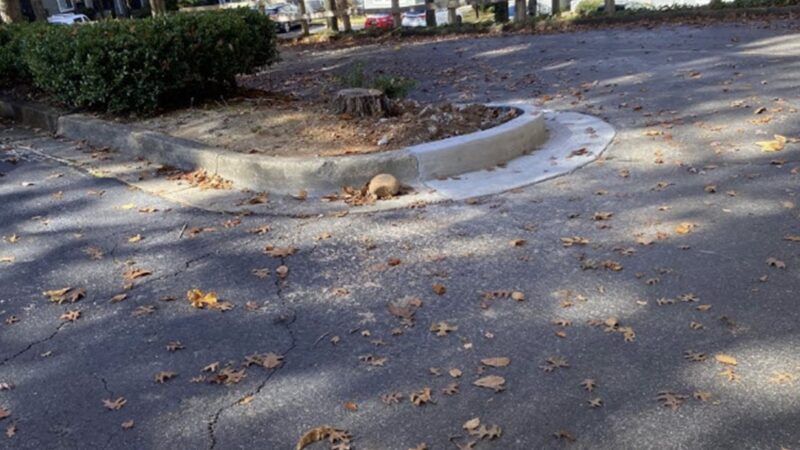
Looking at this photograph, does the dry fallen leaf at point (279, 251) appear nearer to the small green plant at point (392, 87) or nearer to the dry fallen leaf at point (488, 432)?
the dry fallen leaf at point (488, 432)

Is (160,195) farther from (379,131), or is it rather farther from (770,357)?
(770,357)

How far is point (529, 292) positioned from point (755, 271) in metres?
1.29

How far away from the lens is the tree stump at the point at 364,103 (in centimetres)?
739

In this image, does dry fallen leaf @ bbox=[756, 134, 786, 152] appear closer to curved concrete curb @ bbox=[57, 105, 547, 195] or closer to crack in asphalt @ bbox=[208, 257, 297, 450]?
curved concrete curb @ bbox=[57, 105, 547, 195]

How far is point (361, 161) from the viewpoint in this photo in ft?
19.5

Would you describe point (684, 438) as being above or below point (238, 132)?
below

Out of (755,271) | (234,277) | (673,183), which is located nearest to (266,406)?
(234,277)

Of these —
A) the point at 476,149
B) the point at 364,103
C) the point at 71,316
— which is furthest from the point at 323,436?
the point at 364,103

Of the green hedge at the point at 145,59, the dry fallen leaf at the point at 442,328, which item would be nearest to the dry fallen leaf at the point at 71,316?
the dry fallen leaf at the point at 442,328

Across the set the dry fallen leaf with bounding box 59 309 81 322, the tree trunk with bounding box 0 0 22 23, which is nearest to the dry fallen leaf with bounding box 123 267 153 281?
the dry fallen leaf with bounding box 59 309 81 322

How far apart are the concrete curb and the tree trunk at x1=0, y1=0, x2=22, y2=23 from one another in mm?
9050

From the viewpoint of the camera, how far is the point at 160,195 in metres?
6.27

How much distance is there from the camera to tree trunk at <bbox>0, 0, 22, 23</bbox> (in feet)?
46.4

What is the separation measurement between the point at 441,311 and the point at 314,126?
386 centimetres
